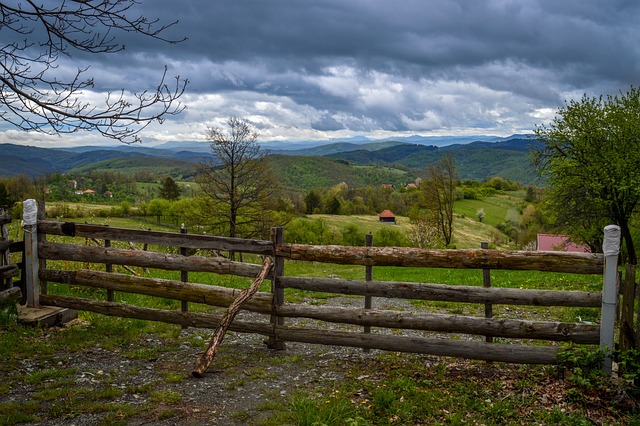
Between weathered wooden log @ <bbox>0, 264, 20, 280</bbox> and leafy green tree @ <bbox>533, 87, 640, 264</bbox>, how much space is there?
32692 mm

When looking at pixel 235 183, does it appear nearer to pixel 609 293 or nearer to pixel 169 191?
pixel 609 293

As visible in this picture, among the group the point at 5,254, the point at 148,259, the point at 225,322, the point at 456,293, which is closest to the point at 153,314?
the point at 148,259

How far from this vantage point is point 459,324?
24.6 feet

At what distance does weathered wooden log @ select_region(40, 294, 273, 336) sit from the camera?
27.7 ft

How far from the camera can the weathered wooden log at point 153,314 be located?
27.7 ft

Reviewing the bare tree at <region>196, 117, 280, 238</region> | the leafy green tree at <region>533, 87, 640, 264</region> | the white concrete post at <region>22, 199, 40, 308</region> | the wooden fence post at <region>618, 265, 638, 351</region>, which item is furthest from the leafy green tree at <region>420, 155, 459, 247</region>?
the white concrete post at <region>22, 199, 40, 308</region>

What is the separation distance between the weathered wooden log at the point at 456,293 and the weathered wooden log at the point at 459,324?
1.03ft

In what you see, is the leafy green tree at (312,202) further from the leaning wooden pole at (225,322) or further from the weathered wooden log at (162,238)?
the leaning wooden pole at (225,322)

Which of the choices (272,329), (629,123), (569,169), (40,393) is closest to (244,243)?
(272,329)

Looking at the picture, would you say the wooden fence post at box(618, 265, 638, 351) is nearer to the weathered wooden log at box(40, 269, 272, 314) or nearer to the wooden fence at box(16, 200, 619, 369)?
the wooden fence at box(16, 200, 619, 369)

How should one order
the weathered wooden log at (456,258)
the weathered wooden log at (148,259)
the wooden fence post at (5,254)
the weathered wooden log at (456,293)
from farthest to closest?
the wooden fence post at (5,254), the weathered wooden log at (148,259), the weathered wooden log at (456,293), the weathered wooden log at (456,258)

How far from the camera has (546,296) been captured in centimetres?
735

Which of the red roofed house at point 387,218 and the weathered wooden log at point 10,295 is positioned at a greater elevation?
the weathered wooden log at point 10,295

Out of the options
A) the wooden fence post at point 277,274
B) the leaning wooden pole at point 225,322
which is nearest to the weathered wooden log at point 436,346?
the wooden fence post at point 277,274
